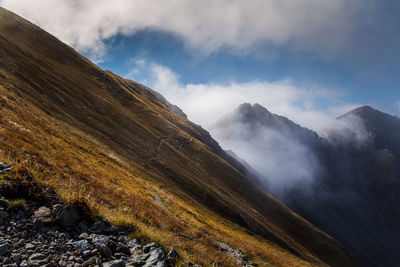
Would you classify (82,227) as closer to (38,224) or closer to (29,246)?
(38,224)

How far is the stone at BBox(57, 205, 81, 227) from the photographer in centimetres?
652

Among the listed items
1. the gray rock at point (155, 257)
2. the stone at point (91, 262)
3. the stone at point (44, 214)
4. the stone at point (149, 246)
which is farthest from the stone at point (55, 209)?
the gray rock at point (155, 257)

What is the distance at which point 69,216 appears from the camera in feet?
22.3

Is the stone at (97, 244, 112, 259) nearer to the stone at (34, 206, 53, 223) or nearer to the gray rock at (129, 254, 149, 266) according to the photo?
the gray rock at (129, 254, 149, 266)

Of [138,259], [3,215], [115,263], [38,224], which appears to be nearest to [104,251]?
[115,263]

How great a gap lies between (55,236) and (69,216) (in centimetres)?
82

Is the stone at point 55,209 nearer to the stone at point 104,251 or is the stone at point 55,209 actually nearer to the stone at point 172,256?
the stone at point 104,251

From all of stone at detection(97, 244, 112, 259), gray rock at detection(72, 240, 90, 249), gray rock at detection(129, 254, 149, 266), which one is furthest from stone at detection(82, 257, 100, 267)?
gray rock at detection(129, 254, 149, 266)

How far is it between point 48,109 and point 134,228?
49.0 m

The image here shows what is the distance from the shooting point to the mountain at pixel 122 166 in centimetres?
1125

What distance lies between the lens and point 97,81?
106m

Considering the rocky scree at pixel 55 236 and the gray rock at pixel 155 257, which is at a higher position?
the gray rock at pixel 155 257

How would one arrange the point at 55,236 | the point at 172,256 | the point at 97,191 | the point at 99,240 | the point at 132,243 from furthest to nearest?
the point at 97,191, the point at 132,243, the point at 172,256, the point at 99,240, the point at 55,236

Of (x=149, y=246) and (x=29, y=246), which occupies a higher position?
(x=149, y=246)
